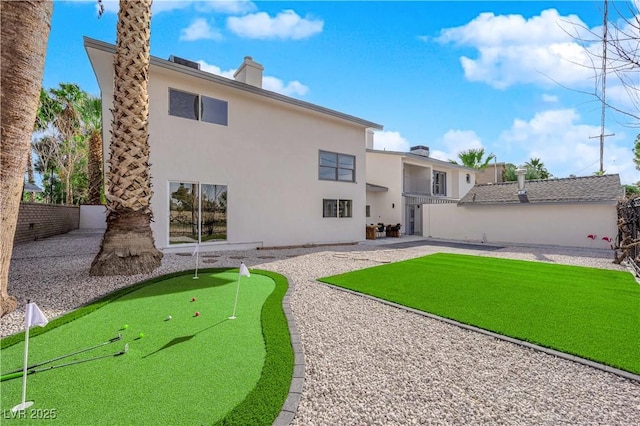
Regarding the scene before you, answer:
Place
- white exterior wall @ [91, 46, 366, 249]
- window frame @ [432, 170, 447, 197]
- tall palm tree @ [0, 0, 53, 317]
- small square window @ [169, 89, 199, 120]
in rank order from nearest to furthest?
tall palm tree @ [0, 0, 53, 317]
white exterior wall @ [91, 46, 366, 249]
small square window @ [169, 89, 199, 120]
window frame @ [432, 170, 447, 197]

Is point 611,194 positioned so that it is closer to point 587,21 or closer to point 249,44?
point 587,21

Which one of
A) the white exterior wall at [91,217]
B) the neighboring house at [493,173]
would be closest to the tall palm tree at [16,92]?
the white exterior wall at [91,217]

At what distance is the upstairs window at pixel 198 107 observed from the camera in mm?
11406

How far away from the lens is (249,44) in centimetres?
1423

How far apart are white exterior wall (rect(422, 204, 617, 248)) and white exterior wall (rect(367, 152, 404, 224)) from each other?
2351mm

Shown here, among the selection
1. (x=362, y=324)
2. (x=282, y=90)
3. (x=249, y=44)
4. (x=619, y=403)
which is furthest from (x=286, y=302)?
(x=249, y=44)

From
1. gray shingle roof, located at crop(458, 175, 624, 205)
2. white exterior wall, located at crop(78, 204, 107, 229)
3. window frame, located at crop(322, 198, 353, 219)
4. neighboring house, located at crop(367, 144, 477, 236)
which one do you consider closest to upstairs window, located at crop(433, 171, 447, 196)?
neighboring house, located at crop(367, 144, 477, 236)

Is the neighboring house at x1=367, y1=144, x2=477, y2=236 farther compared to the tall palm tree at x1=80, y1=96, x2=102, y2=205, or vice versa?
the tall palm tree at x1=80, y1=96, x2=102, y2=205

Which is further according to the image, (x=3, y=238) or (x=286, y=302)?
(x=286, y=302)

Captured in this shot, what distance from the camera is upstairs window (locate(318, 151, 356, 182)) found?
1638cm

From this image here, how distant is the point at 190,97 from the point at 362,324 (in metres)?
11.4

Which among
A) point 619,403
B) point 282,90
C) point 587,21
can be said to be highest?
point 282,90

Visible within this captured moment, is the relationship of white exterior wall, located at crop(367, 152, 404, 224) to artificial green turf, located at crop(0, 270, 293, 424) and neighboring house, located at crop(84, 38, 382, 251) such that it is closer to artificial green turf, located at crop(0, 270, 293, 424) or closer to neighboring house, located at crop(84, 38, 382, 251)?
neighboring house, located at crop(84, 38, 382, 251)

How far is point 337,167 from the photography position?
669 inches
